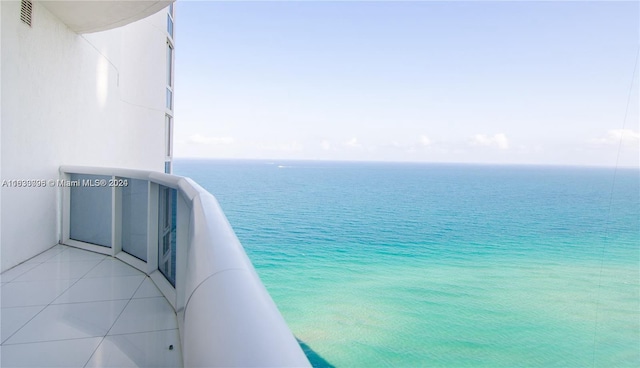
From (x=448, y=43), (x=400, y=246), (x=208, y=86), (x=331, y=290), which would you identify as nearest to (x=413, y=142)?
(x=448, y=43)

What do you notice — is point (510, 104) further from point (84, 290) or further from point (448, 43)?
point (84, 290)

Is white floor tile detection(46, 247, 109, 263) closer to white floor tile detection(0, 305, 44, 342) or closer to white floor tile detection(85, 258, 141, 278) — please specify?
white floor tile detection(85, 258, 141, 278)

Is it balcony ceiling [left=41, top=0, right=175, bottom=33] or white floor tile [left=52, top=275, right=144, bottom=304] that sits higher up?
balcony ceiling [left=41, top=0, right=175, bottom=33]

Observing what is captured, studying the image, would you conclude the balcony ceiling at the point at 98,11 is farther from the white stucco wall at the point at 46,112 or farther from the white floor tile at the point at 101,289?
the white floor tile at the point at 101,289

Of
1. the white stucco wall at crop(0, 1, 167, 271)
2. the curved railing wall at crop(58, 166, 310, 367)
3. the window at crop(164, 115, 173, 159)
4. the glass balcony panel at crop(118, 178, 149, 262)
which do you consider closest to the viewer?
the curved railing wall at crop(58, 166, 310, 367)

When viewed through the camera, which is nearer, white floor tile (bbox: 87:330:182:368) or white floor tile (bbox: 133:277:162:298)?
white floor tile (bbox: 87:330:182:368)

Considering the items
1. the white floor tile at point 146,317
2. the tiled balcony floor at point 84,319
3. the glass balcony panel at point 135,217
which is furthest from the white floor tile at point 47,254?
Result: the white floor tile at point 146,317

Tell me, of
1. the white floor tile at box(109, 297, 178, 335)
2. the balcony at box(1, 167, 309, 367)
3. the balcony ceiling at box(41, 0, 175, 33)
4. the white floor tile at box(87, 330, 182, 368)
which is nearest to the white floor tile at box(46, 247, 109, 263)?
the balcony at box(1, 167, 309, 367)
